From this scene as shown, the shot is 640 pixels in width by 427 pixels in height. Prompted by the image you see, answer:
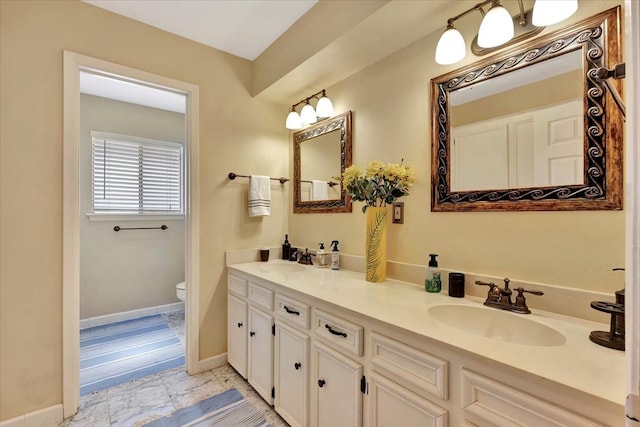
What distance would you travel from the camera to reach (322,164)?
2.38 metres

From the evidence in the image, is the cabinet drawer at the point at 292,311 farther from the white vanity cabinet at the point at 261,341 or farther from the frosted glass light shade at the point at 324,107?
the frosted glass light shade at the point at 324,107

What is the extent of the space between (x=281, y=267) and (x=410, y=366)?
1.43 m

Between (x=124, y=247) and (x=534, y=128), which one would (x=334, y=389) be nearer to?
(x=534, y=128)

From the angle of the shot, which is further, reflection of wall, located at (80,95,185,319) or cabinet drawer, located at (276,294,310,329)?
reflection of wall, located at (80,95,185,319)

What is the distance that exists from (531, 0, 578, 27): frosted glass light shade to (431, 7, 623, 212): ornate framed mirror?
0.11 m

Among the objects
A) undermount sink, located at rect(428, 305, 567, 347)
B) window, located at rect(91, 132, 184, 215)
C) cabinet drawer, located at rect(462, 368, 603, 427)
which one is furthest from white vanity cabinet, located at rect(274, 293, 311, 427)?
window, located at rect(91, 132, 184, 215)

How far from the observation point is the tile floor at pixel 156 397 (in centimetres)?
174

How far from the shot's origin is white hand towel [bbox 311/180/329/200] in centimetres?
233

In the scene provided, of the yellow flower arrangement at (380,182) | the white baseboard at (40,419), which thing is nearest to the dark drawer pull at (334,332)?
the yellow flower arrangement at (380,182)

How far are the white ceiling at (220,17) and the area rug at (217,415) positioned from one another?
255cm

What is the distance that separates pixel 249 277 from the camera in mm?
2012

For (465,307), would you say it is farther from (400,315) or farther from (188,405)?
(188,405)

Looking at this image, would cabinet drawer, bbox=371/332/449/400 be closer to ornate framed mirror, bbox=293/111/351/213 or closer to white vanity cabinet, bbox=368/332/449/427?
white vanity cabinet, bbox=368/332/449/427

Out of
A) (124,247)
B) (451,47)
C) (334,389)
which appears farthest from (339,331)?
(124,247)
